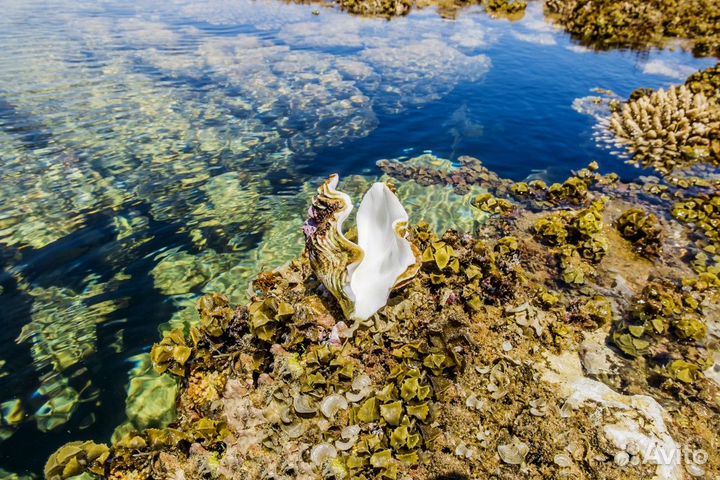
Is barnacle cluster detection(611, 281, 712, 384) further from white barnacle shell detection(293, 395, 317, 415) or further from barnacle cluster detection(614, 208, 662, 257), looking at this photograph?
white barnacle shell detection(293, 395, 317, 415)

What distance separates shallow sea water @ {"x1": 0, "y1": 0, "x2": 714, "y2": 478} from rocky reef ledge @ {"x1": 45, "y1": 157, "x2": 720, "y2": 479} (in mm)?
1108

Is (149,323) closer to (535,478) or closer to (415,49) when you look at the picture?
(535,478)

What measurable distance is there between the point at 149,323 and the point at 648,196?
408 inches

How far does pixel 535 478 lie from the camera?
3.15 meters

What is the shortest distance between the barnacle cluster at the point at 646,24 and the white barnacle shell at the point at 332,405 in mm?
22736

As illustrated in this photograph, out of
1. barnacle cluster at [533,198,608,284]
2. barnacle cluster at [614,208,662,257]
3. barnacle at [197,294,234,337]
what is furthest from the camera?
barnacle cluster at [614,208,662,257]

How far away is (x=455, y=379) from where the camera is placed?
13.1 feet

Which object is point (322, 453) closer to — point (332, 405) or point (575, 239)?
point (332, 405)

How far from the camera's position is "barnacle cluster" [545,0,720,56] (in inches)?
741

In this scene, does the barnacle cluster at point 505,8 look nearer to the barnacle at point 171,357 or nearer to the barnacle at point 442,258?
the barnacle at point 442,258

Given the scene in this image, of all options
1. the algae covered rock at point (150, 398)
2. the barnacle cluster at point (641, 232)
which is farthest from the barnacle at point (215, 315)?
the barnacle cluster at point (641, 232)

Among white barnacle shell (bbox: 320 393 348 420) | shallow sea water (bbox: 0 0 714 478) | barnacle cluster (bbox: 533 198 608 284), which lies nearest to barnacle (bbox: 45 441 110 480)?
shallow sea water (bbox: 0 0 714 478)

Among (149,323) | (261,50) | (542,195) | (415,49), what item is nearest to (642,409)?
(542,195)

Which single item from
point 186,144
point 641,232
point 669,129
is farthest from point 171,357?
point 669,129
